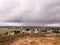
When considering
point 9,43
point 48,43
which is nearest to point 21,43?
point 9,43

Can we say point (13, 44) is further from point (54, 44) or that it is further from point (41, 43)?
point (54, 44)

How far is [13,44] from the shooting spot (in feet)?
102

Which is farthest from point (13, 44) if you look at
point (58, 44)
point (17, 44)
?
point (58, 44)

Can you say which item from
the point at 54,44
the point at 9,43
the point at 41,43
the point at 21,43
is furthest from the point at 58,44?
the point at 9,43

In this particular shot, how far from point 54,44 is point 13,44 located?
9860 mm

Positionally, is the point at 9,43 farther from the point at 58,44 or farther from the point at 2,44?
the point at 58,44

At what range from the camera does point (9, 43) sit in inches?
1260

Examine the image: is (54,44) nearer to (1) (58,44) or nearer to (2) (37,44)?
(1) (58,44)

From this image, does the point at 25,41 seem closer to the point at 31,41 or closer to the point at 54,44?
the point at 31,41

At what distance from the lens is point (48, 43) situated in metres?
32.6

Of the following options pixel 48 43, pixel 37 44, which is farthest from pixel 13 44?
pixel 48 43

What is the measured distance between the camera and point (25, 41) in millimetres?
32625

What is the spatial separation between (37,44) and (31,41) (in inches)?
75.4

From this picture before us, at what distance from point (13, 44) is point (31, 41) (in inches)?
177
